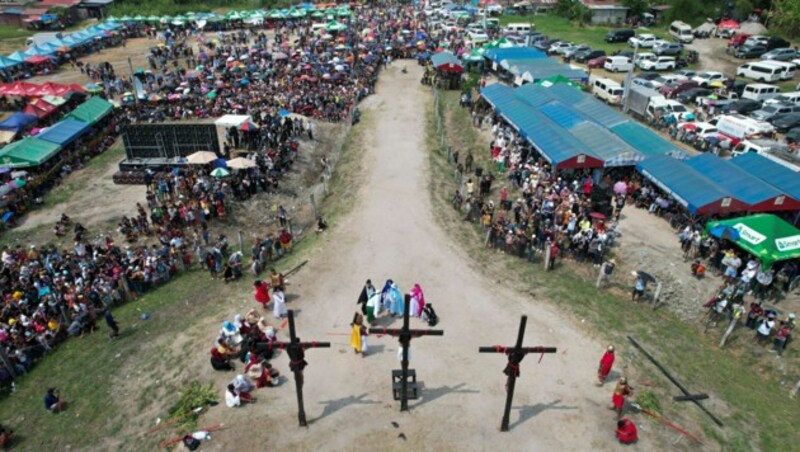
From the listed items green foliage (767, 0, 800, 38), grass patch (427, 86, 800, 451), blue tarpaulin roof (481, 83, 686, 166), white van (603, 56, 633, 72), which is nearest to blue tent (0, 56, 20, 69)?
blue tarpaulin roof (481, 83, 686, 166)

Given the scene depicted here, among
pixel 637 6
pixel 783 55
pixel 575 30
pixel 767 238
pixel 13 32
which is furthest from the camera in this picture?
pixel 637 6

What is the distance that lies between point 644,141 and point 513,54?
22062 millimetres

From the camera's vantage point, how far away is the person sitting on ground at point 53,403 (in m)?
14.4

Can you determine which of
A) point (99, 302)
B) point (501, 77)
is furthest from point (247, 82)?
point (99, 302)

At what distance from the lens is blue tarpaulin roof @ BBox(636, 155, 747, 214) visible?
72.1ft

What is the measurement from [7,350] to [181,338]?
247 inches

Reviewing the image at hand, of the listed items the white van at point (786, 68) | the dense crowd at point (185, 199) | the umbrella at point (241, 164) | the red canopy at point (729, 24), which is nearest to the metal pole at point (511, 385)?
the dense crowd at point (185, 199)

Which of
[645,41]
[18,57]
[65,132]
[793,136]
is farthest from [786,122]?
[18,57]

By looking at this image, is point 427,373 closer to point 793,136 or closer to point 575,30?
point 793,136

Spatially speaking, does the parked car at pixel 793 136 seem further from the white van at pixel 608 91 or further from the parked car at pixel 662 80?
the parked car at pixel 662 80

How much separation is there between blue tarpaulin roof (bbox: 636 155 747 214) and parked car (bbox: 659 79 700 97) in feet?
62.6

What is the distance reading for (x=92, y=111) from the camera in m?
37.5

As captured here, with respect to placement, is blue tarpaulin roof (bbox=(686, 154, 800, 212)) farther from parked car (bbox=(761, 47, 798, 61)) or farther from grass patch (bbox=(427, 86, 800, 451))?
parked car (bbox=(761, 47, 798, 61))

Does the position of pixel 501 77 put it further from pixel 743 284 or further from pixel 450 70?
pixel 743 284
